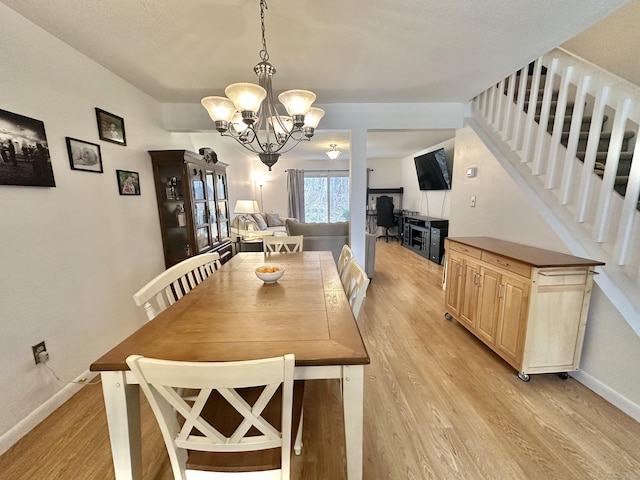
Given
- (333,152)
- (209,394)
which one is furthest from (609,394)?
(333,152)

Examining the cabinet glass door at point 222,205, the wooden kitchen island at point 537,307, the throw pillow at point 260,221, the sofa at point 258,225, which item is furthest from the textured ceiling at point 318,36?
the throw pillow at point 260,221

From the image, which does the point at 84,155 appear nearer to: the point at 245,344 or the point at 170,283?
the point at 170,283

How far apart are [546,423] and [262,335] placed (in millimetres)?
1757

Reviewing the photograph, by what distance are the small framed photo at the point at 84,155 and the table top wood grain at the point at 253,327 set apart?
1.35 meters

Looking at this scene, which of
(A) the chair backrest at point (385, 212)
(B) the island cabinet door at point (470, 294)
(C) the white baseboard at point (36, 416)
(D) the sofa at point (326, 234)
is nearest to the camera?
(C) the white baseboard at point (36, 416)

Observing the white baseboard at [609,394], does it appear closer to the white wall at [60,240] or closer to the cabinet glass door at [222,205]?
the white wall at [60,240]

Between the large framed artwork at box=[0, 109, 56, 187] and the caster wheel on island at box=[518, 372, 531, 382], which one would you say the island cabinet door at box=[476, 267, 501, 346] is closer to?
the caster wheel on island at box=[518, 372, 531, 382]

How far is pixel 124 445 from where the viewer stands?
94 cm

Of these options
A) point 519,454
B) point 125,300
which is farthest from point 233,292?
point 519,454

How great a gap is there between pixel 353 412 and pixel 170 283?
4.11 feet

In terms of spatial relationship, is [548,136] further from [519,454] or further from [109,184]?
[109,184]

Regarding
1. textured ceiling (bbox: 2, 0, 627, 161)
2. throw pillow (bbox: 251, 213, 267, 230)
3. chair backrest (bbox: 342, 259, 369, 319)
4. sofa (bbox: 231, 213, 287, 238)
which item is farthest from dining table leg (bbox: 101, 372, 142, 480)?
throw pillow (bbox: 251, 213, 267, 230)

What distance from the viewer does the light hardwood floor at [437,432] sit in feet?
4.21

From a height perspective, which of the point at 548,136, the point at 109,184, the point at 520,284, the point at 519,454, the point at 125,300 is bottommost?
the point at 519,454
